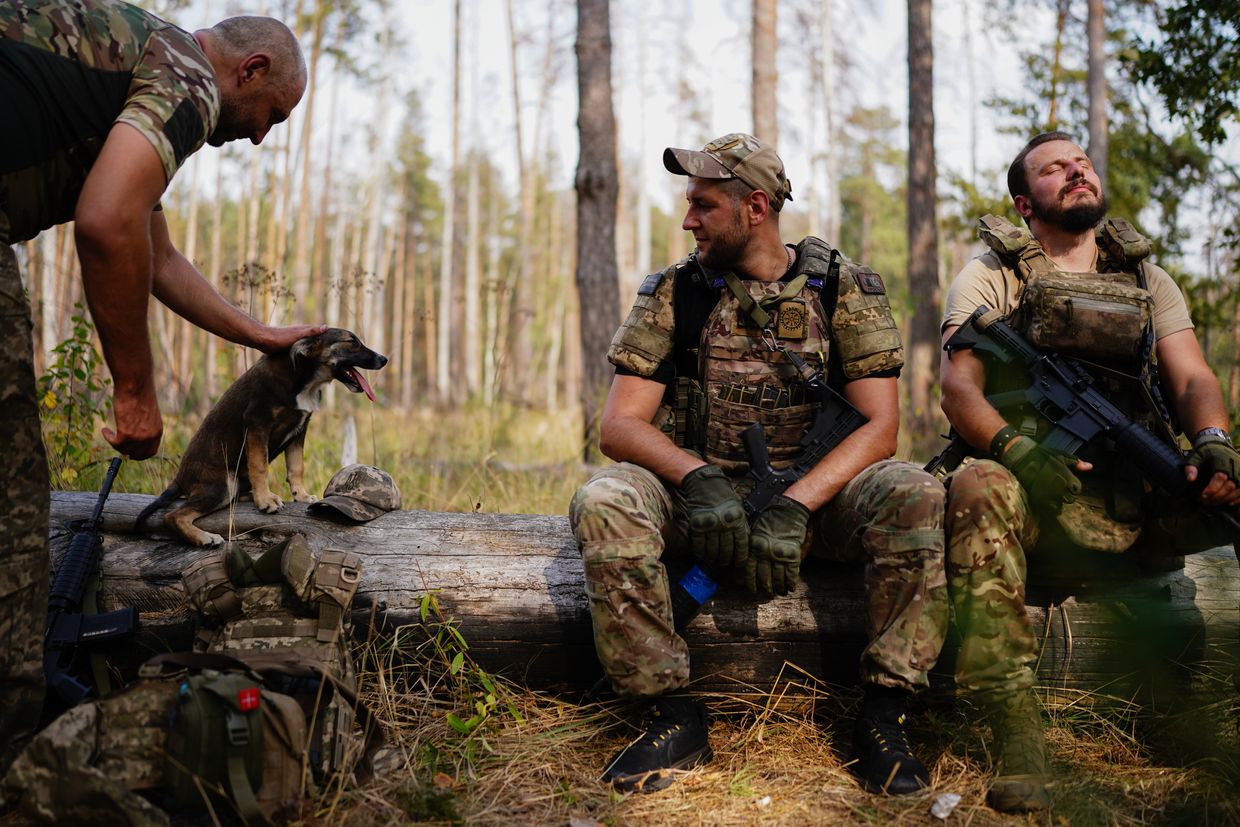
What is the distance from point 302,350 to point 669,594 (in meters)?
1.81

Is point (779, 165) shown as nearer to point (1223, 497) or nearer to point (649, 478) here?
point (649, 478)

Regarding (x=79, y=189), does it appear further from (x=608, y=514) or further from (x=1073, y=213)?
(x=1073, y=213)

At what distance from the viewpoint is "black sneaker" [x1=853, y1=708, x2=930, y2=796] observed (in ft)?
9.45

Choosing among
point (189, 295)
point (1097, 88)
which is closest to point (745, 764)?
point (189, 295)

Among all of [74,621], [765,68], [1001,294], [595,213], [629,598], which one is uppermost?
[765,68]

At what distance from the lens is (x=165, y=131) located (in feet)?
8.25

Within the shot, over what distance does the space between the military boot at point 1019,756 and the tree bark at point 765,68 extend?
10.7 meters

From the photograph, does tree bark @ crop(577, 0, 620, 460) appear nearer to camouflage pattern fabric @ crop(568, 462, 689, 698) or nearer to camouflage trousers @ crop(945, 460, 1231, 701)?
camouflage pattern fabric @ crop(568, 462, 689, 698)

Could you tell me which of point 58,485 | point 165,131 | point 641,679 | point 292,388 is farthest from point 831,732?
point 58,485

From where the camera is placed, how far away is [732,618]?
344 centimetres

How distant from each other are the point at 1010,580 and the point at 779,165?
1.81 meters

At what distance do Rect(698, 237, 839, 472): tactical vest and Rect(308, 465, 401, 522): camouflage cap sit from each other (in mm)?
1399

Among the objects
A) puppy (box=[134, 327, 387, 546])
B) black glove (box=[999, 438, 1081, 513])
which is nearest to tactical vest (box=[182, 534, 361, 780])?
puppy (box=[134, 327, 387, 546])

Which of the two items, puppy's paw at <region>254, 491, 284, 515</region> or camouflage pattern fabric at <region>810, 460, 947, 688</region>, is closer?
camouflage pattern fabric at <region>810, 460, 947, 688</region>
